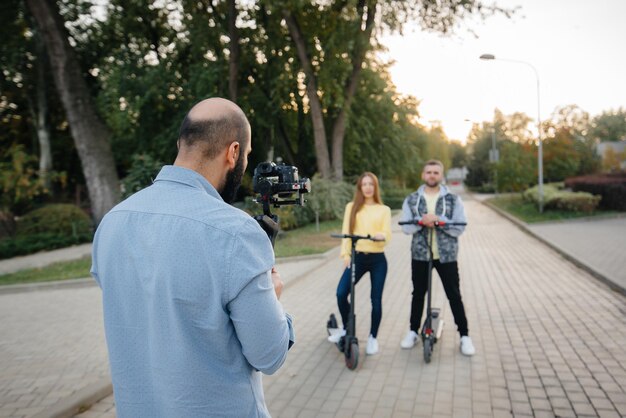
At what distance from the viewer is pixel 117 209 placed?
1.58m

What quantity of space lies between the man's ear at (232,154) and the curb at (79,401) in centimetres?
334

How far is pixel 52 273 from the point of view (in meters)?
11.2

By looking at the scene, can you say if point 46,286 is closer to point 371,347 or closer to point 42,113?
point 371,347

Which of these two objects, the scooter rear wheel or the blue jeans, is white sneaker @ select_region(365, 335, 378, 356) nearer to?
the blue jeans

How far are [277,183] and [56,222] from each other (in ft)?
67.0

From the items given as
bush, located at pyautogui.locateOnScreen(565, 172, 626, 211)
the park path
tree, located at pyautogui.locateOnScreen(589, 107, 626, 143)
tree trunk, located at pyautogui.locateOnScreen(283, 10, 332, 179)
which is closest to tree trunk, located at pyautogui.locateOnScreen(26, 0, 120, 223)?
the park path

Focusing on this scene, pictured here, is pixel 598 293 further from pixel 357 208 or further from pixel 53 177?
pixel 53 177

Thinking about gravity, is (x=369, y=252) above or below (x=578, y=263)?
above

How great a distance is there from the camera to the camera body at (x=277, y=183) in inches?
80.2

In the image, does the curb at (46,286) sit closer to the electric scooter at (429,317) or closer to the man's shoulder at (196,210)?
the electric scooter at (429,317)

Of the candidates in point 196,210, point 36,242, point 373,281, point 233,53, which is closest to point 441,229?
point 373,281

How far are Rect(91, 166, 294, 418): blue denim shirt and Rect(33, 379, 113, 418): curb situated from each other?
2859 millimetres

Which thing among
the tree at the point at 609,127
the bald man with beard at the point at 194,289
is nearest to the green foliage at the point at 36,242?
the bald man with beard at the point at 194,289

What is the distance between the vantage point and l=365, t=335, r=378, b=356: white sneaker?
513 centimetres
